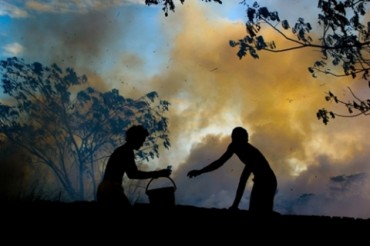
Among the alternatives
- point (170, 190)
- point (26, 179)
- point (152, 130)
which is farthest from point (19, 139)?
point (170, 190)

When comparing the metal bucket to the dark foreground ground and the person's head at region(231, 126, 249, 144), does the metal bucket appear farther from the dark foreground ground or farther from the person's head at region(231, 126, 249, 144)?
the person's head at region(231, 126, 249, 144)

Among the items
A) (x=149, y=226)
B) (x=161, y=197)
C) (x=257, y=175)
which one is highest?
(x=257, y=175)

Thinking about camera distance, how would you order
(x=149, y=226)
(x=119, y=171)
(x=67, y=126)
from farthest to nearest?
(x=67, y=126) → (x=119, y=171) → (x=149, y=226)

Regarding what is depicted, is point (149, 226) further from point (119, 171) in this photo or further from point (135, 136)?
point (135, 136)

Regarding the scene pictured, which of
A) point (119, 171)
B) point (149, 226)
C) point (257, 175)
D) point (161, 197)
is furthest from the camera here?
point (257, 175)

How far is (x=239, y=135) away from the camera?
8.10 m

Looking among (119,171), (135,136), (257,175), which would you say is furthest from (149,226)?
(257,175)

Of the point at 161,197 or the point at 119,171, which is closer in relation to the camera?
the point at 119,171

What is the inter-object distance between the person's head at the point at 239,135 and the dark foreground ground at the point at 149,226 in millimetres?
1289

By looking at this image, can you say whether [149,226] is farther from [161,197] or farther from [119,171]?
[161,197]

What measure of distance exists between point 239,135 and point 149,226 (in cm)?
282

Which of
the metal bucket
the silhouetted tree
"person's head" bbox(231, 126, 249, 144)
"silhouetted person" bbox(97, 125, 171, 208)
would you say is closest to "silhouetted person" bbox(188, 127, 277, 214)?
"person's head" bbox(231, 126, 249, 144)

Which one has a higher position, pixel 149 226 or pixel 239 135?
pixel 239 135

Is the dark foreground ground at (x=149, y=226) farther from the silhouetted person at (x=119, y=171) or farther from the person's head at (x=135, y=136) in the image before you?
the person's head at (x=135, y=136)
